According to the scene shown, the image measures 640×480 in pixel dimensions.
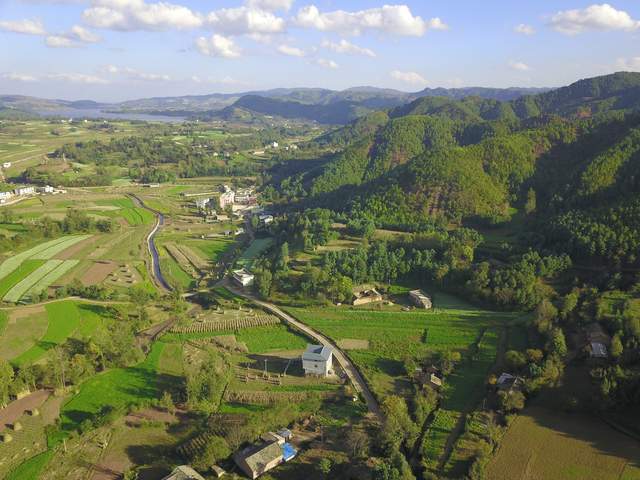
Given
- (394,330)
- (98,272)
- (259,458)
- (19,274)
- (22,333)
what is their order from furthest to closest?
(98,272)
(19,274)
(394,330)
(22,333)
(259,458)

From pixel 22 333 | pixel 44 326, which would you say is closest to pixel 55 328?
pixel 44 326

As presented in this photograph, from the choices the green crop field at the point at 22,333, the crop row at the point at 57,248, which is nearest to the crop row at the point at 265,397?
the green crop field at the point at 22,333

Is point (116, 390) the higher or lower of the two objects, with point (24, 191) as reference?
lower

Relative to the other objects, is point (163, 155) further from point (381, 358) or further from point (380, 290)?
point (381, 358)

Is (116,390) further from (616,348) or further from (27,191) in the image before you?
(27,191)

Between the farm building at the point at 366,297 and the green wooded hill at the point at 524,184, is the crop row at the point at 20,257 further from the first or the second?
the green wooded hill at the point at 524,184

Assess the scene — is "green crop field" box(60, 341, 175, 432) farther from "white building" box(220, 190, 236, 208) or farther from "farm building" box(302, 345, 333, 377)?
"white building" box(220, 190, 236, 208)
